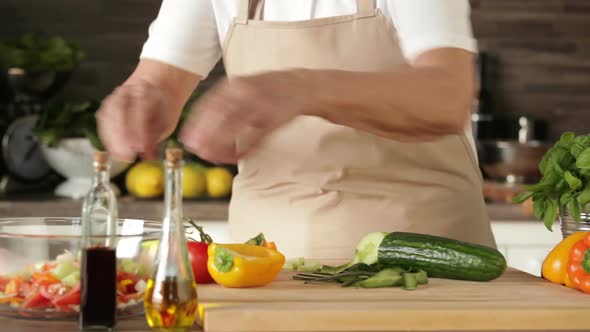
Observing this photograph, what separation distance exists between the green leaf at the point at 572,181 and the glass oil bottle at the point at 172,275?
72 centimetres

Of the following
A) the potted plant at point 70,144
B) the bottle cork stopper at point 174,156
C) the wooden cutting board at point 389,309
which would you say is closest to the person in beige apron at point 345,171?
the wooden cutting board at point 389,309

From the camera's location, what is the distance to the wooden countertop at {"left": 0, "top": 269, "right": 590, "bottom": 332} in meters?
1.11

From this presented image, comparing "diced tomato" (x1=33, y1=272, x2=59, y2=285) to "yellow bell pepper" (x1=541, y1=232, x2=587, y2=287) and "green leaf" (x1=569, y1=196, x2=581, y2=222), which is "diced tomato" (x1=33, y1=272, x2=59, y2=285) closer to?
"yellow bell pepper" (x1=541, y1=232, x2=587, y2=287)

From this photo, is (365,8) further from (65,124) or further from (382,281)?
(65,124)

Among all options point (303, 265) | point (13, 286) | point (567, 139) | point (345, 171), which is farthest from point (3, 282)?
point (567, 139)

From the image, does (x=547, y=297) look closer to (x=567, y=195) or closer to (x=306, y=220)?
(x=567, y=195)

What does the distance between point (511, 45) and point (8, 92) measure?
68.5 inches

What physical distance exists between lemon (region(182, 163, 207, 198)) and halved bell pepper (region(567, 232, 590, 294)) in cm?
156

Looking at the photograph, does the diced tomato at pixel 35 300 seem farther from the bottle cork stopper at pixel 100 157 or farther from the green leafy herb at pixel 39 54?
the green leafy herb at pixel 39 54

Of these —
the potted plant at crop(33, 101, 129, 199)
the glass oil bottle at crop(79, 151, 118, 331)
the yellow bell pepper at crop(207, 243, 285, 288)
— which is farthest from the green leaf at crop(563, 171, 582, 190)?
the potted plant at crop(33, 101, 129, 199)

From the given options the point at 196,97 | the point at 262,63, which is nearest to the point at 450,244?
the point at 262,63

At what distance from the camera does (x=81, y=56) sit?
3037 mm

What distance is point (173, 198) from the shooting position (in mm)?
1073

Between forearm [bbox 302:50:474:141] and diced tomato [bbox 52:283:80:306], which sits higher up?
forearm [bbox 302:50:474:141]
